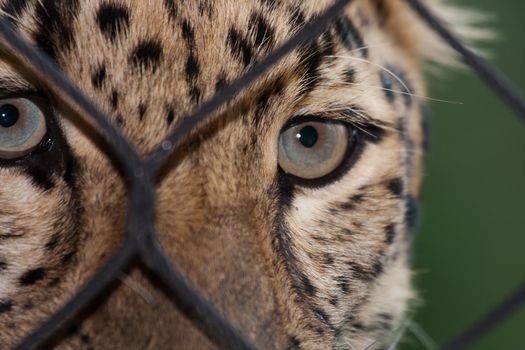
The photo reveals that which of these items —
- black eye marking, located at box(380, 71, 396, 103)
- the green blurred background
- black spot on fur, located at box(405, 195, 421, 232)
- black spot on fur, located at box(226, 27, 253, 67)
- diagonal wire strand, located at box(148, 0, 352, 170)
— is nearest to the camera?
diagonal wire strand, located at box(148, 0, 352, 170)

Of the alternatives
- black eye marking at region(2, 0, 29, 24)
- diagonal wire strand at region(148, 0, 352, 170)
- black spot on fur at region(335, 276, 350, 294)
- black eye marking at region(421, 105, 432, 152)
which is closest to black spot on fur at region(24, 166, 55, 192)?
black eye marking at region(2, 0, 29, 24)

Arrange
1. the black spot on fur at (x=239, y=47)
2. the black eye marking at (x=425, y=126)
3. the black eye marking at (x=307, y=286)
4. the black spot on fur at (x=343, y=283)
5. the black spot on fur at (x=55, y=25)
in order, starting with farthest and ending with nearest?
1. the black eye marking at (x=425, y=126)
2. the black spot on fur at (x=343, y=283)
3. the black eye marking at (x=307, y=286)
4. the black spot on fur at (x=239, y=47)
5. the black spot on fur at (x=55, y=25)

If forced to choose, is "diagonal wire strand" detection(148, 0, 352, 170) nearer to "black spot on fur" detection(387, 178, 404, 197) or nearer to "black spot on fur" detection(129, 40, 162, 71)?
"black spot on fur" detection(129, 40, 162, 71)

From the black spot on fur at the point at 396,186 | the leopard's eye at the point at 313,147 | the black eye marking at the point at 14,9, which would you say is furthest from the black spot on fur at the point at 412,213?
the black eye marking at the point at 14,9

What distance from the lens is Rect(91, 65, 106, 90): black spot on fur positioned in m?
1.38

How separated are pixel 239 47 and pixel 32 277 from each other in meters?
0.50

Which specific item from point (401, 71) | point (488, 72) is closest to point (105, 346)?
point (488, 72)

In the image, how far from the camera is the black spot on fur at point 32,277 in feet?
4.59

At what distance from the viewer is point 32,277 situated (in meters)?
1.40

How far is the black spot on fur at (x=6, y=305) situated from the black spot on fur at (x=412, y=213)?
2.99ft

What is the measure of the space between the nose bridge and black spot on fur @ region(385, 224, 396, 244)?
46 cm

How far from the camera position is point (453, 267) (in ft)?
13.9

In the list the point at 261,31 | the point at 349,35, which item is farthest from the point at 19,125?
the point at 349,35

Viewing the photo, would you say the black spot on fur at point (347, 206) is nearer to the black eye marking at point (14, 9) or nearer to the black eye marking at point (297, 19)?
the black eye marking at point (297, 19)
